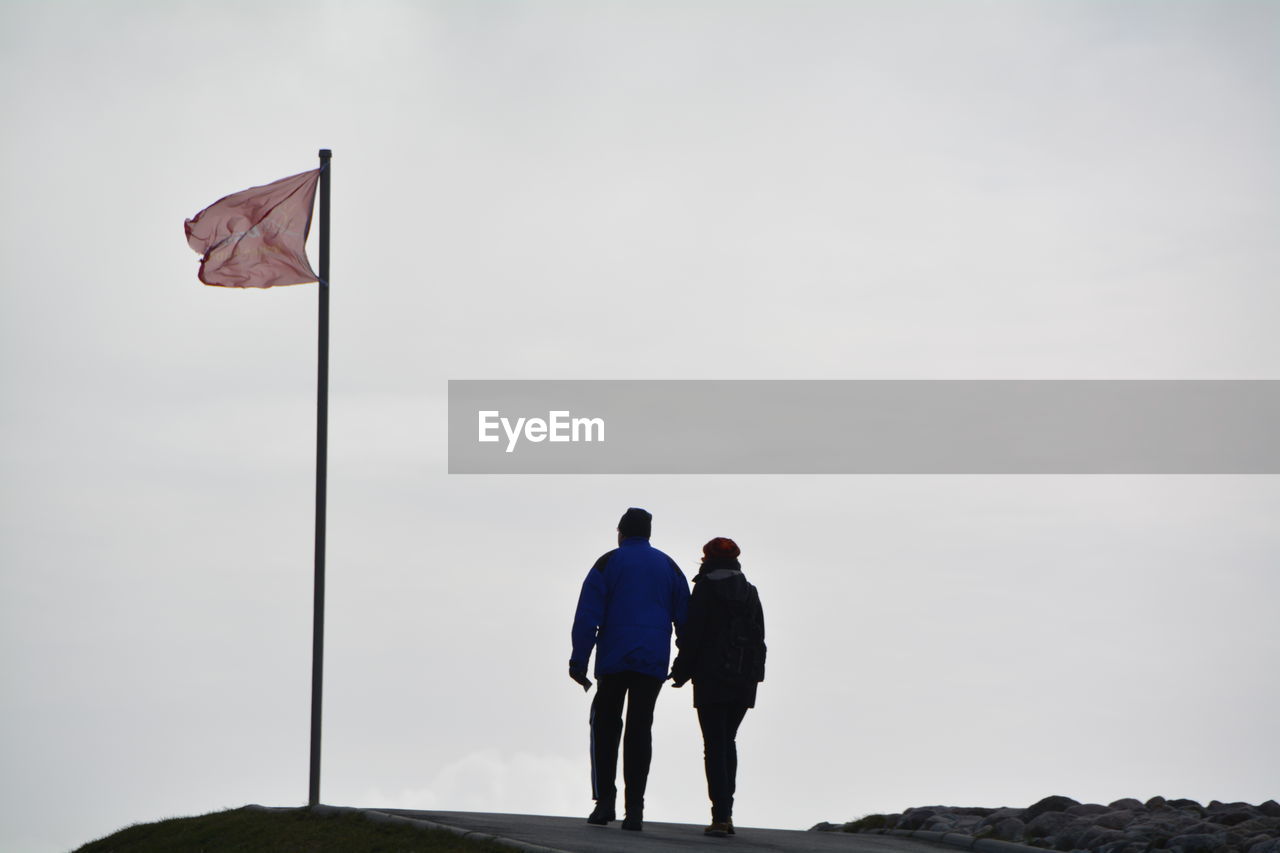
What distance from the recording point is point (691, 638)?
12.2m

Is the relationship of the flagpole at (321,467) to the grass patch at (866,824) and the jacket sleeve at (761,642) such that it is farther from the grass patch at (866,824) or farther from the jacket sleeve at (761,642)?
the grass patch at (866,824)

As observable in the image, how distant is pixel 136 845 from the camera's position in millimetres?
13078

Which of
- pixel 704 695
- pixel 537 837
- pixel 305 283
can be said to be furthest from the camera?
pixel 305 283

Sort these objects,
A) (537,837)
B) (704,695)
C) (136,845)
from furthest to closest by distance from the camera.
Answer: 1. (136,845)
2. (704,695)
3. (537,837)

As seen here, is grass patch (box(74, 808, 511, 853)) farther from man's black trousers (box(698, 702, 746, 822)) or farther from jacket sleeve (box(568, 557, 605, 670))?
man's black trousers (box(698, 702, 746, 822))

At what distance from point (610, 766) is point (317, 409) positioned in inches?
164

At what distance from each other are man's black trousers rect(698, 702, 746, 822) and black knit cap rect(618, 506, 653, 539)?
149 centimetres

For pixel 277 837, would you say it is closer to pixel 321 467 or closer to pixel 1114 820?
pixel 321 467

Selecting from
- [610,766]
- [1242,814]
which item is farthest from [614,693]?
[1242,814]

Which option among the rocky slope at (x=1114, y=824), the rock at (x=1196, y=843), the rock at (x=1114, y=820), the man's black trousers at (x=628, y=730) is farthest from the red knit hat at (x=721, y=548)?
the rock at (x=1114, y=820)

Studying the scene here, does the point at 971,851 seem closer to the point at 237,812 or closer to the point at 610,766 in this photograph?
the point at 610,766

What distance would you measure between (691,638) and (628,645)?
0.59 metres

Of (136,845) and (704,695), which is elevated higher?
(704,695)

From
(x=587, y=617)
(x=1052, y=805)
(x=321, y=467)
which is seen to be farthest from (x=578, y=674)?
(x=1052, y=805)
